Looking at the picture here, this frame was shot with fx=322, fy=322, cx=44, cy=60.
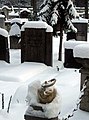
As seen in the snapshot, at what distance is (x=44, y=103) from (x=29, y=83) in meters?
5.48

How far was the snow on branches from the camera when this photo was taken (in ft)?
48.1

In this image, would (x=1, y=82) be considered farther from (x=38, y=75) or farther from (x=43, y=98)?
(x=43, y=98)

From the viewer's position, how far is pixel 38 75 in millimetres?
11938

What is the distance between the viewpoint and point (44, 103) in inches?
198

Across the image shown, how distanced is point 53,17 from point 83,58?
831 cm

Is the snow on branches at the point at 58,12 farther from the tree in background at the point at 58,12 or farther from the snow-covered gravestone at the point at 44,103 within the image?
the snow-covered gravestone at the point at 44,103

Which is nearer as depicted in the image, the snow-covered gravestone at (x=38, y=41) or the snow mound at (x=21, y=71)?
the snow mound at (x=21, y=71)

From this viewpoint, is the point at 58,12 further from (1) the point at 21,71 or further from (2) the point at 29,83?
(2) the point at 29,83

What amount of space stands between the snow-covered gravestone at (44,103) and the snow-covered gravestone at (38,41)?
808cm

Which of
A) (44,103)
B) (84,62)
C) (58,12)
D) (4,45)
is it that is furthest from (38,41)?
(44,103)

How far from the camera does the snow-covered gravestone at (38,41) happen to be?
515 inches

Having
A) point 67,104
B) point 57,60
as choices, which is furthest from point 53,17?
point 67,104

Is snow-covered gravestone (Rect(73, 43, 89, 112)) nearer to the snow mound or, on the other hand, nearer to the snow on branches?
the snow mound

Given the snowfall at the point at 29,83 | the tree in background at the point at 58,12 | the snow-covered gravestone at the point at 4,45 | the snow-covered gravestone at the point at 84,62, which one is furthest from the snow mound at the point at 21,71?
the snow-covered gravestone at the point at 84,62
